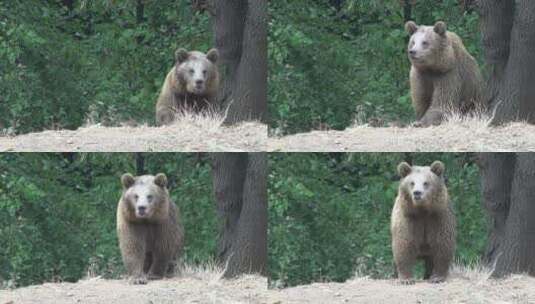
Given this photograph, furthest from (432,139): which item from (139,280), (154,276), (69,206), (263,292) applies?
(69,206)

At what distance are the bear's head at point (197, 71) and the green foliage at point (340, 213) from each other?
1584 mm

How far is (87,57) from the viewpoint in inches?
695

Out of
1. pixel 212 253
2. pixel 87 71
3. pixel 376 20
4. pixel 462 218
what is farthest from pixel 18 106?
pixel 462 218

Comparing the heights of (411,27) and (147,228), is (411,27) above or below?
above

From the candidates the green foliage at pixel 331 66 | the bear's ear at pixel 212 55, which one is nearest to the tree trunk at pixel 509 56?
the green foliage at pixel 331 66

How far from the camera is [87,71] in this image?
17812mm

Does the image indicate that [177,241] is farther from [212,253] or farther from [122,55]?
[122,55]

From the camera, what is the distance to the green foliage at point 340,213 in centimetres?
1662

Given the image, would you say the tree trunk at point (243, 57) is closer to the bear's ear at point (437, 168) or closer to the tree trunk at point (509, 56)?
the bear's ear at point (437, 168)

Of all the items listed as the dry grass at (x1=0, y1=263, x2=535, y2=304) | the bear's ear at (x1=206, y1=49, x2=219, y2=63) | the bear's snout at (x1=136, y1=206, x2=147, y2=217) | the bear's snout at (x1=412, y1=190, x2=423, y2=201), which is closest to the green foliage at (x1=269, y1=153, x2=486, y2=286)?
the dry grass at (x1=0, y1=263, x2=535, y2=304)

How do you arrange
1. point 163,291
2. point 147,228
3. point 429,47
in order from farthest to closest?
point 429,47, point 147,228, point 163,291

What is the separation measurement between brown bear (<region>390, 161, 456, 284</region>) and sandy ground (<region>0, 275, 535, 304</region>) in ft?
0.78

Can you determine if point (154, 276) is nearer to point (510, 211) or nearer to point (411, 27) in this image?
point (411, 27)

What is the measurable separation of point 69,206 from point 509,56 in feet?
23.7
